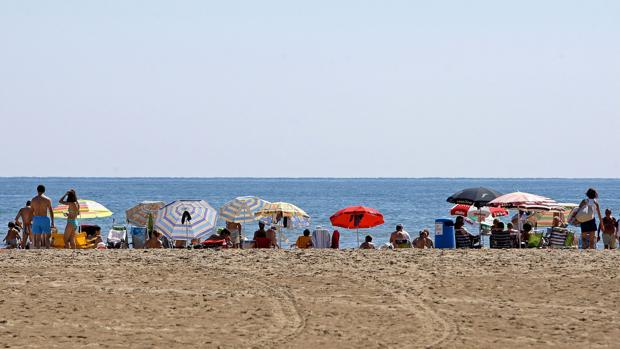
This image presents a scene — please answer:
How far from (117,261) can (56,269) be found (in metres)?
1.22

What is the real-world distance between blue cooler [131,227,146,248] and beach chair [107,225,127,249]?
795mm

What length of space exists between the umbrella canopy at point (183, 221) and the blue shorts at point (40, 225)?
331cm

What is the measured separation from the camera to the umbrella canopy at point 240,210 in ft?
79.8

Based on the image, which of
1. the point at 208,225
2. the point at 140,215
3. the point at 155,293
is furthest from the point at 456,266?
the point at 140,215

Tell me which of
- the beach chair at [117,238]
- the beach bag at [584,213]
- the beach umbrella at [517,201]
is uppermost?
the beach umbrella at [517,201]

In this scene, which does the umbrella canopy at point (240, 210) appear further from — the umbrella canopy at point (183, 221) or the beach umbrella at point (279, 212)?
the umbrella canopy at point (183, 221)

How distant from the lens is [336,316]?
11.4 m

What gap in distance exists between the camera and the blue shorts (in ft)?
62.9

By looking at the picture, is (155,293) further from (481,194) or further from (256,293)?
(481,194)

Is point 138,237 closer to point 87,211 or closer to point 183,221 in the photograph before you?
point 87,211

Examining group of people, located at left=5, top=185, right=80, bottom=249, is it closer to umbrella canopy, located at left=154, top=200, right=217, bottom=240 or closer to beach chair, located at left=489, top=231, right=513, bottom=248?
umbrella canopy, located at left=154, top=200, right=217, bottom=240

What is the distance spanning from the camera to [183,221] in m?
22.0

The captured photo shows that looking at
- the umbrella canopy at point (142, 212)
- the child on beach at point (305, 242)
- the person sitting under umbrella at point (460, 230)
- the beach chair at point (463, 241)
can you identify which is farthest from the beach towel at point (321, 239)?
the umbrella canopy at point (142, 212)

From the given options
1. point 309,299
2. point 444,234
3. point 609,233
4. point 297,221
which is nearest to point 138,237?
point 297,221
